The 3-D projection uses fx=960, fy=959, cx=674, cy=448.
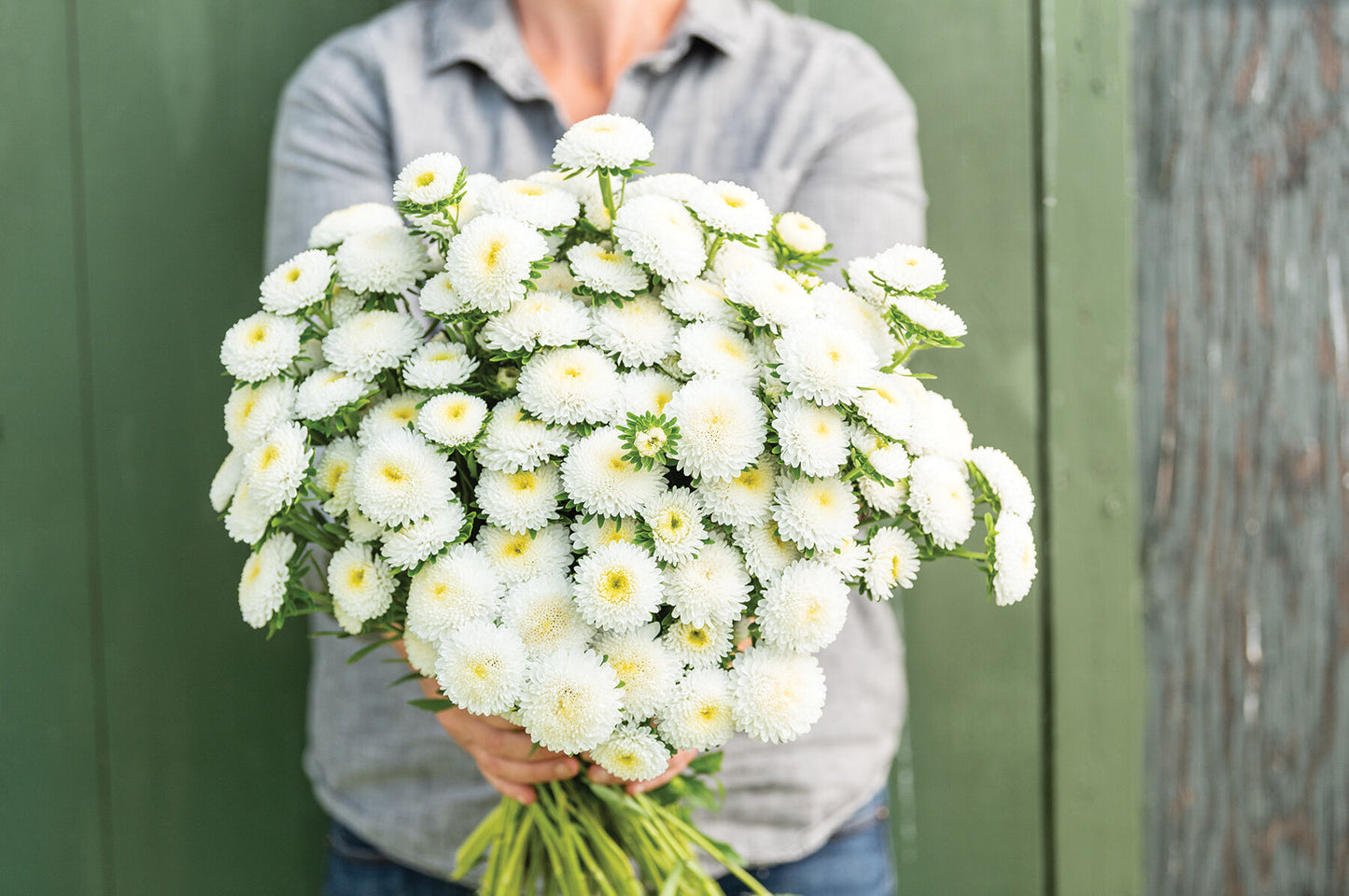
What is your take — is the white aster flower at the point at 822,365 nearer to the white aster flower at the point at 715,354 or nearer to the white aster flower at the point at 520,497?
the white aster flower at the point at 715,354

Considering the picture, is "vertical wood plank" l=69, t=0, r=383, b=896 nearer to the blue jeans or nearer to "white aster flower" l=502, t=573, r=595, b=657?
the blue jeans

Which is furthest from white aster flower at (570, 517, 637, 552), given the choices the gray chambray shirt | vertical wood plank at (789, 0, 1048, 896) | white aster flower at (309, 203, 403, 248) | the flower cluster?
vertical wood plank at (789, 0, 1048, 896)

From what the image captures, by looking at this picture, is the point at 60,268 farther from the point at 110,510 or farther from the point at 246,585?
the point at 246,585

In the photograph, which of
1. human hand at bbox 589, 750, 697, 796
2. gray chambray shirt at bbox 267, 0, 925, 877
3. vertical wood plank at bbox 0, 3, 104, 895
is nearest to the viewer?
human hand at bbox 589, 750, 697, 796

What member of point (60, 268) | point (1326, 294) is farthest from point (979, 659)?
point (60, 268)

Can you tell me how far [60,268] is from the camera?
945mm

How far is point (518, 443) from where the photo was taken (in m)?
0.46

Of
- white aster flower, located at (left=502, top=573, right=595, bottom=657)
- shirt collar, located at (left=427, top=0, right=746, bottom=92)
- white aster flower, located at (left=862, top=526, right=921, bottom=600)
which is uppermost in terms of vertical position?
shirt collar, located at (left=427, top=0, right=746, bottom=92)

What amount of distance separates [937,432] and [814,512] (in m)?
0.09

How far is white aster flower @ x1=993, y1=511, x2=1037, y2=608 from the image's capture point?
1.60ft

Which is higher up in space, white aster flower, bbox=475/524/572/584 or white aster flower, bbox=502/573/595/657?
white aster flower, bbox=475/524/572/584

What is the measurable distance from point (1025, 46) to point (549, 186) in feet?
2.16

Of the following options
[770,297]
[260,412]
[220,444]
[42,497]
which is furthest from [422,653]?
[42,497]

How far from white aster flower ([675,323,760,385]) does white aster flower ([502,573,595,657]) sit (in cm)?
13
